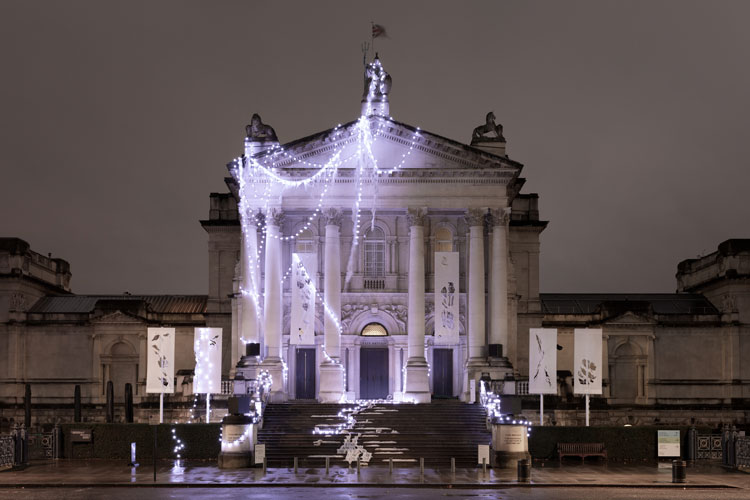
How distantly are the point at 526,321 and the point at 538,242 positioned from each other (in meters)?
5.24

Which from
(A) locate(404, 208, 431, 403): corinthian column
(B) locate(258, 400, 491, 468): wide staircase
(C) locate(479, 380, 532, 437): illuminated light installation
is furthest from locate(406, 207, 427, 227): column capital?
(B) locate(258, 400, 491, 468): wide staircase

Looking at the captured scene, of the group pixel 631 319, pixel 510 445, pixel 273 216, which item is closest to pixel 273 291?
pixel 273 216

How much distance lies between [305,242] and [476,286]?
30.9 ft

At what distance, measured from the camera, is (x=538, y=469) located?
40.2 metres

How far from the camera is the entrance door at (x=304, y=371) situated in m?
56.7

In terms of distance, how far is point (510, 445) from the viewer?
135ft

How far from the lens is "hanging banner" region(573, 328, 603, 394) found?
47.1m

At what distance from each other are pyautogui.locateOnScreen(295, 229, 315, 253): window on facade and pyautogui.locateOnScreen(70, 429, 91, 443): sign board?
16.6m

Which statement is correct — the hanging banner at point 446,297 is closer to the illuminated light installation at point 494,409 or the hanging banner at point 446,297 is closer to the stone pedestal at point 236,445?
the illuminated light installation at point 494,409

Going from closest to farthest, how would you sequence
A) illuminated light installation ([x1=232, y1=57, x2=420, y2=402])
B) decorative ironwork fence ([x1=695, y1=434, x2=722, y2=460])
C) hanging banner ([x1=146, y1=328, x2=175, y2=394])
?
decorative ironwork fence ([x1=695, y1=434, x2=722, y2=460])
hanging banner ([x1=146, y1=328, x2=175, y2=394])
illuminated light installation ([x1=232, y1=57, x2=420, y2=402])

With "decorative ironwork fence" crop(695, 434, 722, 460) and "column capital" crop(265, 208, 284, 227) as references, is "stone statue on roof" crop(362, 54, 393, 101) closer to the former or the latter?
"column capital" crop(265, 208, 284, 227)

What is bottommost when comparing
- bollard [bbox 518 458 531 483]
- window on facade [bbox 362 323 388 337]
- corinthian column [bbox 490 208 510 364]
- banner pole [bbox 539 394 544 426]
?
bollard [bbox 518 458 531 483]

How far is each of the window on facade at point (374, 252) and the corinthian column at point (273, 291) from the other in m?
5.02

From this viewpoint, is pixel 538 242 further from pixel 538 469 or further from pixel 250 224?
pixel 538 469
